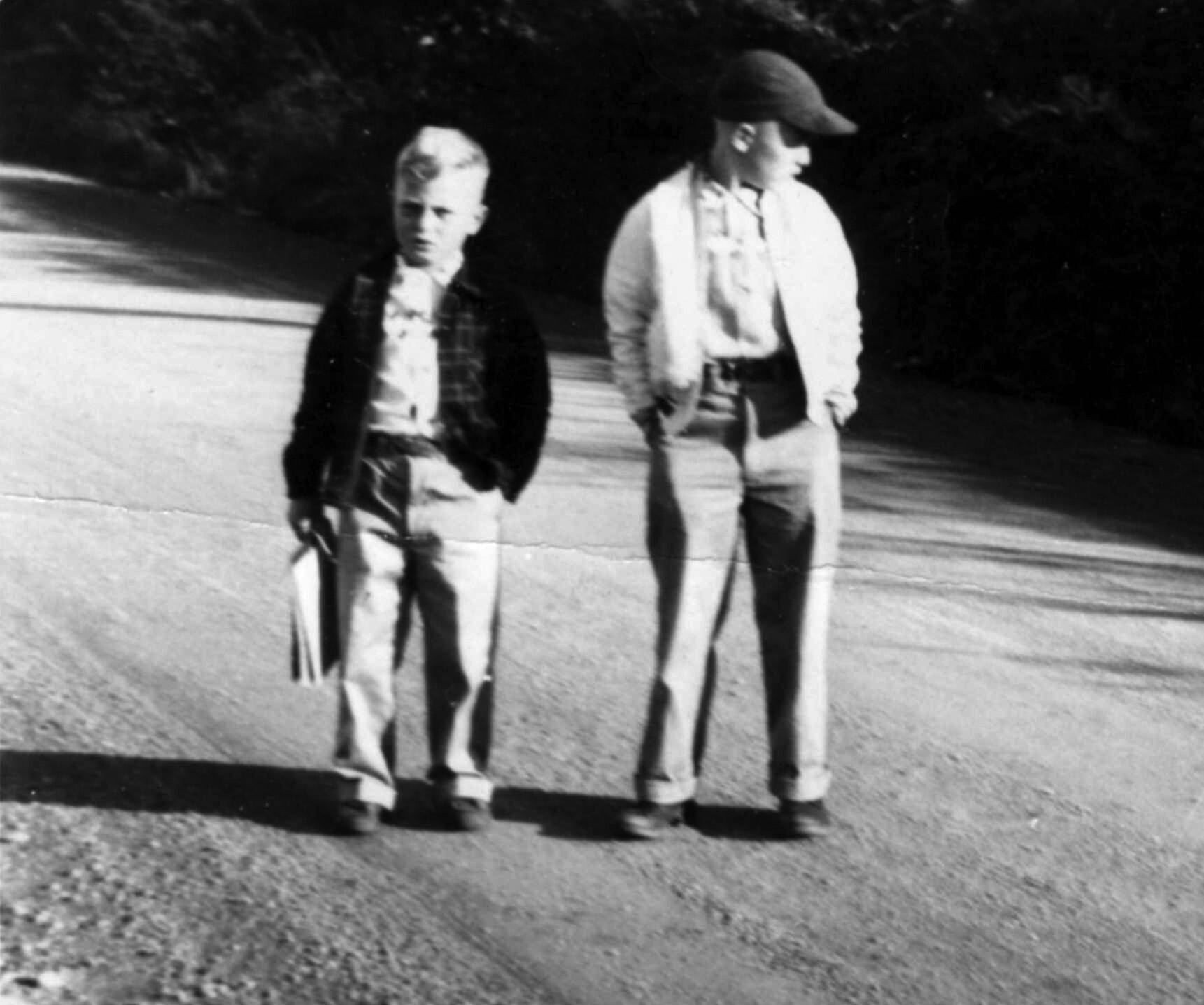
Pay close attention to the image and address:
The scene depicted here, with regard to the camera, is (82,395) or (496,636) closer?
(496,636)

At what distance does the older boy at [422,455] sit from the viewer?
14.7ft

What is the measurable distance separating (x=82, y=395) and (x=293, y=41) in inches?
91.7

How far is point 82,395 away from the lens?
7.05 metres

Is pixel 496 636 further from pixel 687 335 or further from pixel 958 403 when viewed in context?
pixel 958 403

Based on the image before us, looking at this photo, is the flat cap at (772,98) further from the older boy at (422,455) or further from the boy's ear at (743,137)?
the older boy at (422,455)

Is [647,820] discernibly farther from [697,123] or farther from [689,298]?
[697,123]

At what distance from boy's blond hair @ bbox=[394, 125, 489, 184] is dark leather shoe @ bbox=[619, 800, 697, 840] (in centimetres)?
133

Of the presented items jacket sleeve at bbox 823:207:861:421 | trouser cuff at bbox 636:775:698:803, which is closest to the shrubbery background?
jacket sleeve at bbox 823:207:861:421

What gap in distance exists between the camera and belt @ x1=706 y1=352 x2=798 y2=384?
14.5ft

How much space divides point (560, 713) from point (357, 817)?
1.03 metres

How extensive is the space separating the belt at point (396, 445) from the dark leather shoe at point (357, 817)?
728 millimetres

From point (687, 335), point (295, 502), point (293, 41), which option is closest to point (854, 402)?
point (687, 335)

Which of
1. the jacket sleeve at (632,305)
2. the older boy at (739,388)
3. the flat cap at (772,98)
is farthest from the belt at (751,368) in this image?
the flat cap at (772,98)

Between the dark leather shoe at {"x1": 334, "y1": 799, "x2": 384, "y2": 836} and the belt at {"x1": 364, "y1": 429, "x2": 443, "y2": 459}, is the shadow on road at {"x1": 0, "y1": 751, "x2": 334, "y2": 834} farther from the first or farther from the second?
the belt at {"x1": 364, "y1": 429, "x2": 443, "y2": 459}
